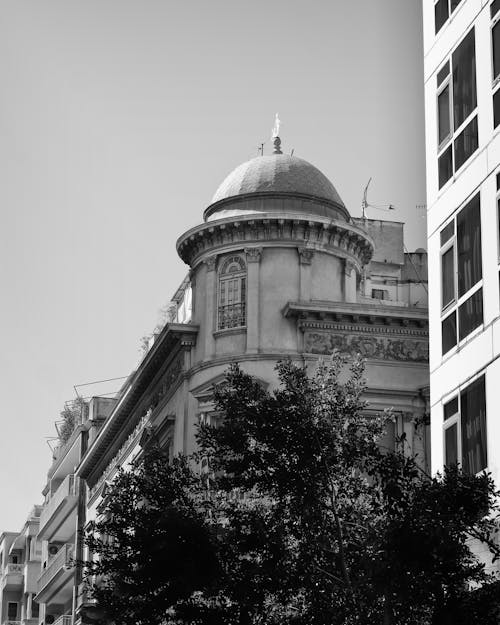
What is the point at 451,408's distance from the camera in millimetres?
23312

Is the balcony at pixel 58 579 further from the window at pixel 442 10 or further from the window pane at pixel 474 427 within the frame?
the window pane at pixel 474 427

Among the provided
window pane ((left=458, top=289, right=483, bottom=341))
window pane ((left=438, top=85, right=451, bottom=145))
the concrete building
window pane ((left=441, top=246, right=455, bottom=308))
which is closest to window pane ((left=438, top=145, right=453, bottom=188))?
window pane ((left=438, top=85, right=451, bottom=145))

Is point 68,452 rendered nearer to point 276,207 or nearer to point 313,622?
point 276,207

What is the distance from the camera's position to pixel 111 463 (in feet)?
190

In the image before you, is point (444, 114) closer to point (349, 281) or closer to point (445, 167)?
point (445, 167)

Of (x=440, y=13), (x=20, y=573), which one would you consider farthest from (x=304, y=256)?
(x=20, y=573)

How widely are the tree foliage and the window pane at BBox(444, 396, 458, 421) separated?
5.15 ft

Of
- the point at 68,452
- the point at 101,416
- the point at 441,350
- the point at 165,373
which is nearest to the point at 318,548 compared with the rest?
the point at 441,350

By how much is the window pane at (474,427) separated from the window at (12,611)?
7623 cm

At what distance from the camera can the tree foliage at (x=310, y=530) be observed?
62.1ft

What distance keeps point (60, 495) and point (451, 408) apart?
47.9 meters

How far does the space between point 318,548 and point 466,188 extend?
610cm

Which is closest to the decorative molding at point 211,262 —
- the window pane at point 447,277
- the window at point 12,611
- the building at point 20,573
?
the window pane at point 447,277

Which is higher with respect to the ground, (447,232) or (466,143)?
(466,143)
